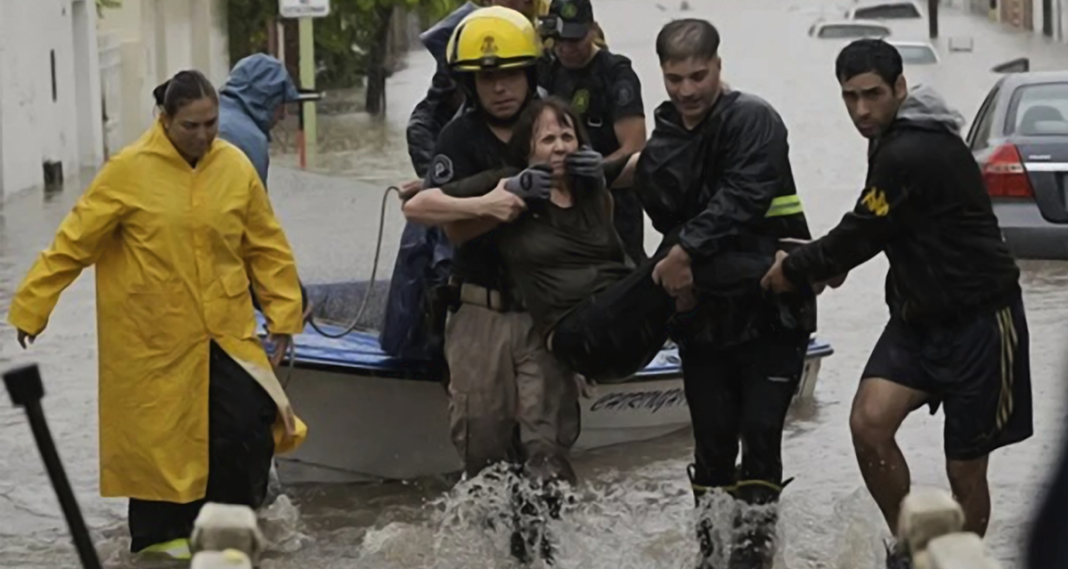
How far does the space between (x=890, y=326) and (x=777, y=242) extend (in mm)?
454

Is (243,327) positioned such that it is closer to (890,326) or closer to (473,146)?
(473,146)

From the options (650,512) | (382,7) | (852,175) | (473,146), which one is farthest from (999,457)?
(382,7)

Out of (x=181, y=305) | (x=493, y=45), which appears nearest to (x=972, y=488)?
(x=493, y=45)

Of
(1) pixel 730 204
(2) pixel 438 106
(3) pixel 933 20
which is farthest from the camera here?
(3) pixel 933 20

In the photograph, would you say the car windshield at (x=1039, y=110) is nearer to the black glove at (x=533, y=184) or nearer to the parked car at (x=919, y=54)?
the black glove at (x=533, y=184)

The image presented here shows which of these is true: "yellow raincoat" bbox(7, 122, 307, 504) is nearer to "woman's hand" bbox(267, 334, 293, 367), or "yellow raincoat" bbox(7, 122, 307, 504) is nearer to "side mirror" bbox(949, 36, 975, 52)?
"woman's hand" bbox(267, 334, 293, 367)

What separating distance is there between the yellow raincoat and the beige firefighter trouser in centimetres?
74

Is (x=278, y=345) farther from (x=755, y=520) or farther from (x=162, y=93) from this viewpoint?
(x=755, y=520)

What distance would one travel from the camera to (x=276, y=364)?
816 centimetres

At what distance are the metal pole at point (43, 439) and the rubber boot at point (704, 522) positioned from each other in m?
3.44

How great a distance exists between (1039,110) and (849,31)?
35014 mm

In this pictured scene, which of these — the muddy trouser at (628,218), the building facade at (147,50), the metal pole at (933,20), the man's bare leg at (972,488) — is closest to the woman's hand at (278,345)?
the muddy trouser at (628,218)

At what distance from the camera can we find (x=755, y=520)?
7.22 m

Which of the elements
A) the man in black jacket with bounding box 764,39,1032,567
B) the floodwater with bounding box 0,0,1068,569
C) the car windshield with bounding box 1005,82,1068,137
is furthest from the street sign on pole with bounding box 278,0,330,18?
the man in black jacket with bounding box 764,39,1032,567
